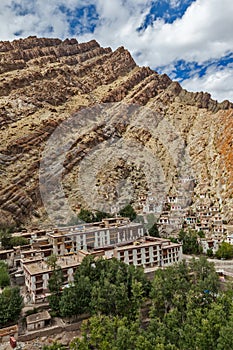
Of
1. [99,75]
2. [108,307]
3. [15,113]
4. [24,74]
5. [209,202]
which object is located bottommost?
[108,307]

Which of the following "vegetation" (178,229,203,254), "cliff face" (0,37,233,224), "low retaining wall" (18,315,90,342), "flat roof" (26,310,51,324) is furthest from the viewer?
"cliff face" (0,37,233,224)

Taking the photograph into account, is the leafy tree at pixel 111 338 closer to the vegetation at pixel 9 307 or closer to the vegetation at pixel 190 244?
the vegetation at pixel 9 307

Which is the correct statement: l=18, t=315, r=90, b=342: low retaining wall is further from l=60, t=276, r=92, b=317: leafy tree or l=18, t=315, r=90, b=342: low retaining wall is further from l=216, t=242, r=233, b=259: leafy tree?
l=216, t=242, r=233, b=259: leafy tree

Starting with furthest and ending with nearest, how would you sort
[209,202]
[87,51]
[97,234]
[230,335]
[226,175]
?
[87,51], [226,175], [209,202], [97,234], [230,335]

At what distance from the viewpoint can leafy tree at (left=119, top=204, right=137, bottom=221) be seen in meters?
45.3

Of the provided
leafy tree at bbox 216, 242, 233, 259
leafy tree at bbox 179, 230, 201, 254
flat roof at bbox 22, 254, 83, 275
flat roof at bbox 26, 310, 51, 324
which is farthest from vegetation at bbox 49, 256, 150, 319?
leafy tree at bbox 179, 230, 201, 254

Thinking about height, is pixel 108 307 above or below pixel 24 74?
below

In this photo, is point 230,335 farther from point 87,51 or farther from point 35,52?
point 87,51

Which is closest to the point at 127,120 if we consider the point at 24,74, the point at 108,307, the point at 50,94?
the point at 50,94

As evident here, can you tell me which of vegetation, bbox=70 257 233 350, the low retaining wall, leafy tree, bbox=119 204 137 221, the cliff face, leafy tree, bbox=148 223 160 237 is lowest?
the low retaining wall

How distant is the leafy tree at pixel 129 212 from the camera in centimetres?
4531

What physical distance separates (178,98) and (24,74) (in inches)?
1598

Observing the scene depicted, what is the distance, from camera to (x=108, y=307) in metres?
20.5

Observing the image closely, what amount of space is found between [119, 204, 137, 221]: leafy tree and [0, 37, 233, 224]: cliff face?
5539 mm
